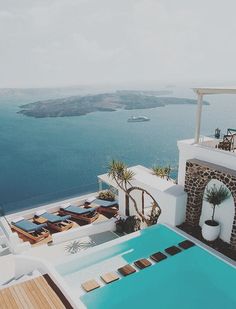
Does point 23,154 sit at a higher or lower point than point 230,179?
lower

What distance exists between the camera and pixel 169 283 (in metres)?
9.59

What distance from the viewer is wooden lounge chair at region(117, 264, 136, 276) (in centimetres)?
981

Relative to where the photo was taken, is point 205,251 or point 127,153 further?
point 127,153

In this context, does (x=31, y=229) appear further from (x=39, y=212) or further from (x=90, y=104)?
(x=90, y=104)

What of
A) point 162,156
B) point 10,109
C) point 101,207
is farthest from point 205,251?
point 10,109

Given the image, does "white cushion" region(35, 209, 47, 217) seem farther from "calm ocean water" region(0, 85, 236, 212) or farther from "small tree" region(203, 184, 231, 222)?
"small tree" region(203, 184, 231, 222)

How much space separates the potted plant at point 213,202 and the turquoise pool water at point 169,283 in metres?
0.83

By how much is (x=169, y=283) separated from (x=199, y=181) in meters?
A: 4.40

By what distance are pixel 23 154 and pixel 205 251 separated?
6646 cm

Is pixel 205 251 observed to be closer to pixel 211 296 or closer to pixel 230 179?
pixel 211 296

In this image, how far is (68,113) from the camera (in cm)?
13588

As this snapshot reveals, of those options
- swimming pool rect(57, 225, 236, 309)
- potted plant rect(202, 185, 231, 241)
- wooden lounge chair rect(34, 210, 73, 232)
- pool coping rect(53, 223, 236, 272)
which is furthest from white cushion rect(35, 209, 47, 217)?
potted plant rect(202, 185, 231, 241)

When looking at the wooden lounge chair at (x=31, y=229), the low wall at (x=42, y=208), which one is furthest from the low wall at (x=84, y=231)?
the low wall at (x=42, y=208)

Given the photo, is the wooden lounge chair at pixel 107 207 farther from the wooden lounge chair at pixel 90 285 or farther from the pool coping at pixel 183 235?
the wooden lounge chair at pixel 90 285
